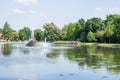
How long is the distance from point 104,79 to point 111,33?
83525 mm

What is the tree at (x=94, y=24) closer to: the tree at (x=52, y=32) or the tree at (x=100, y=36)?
the tree at (x=100, y=36)

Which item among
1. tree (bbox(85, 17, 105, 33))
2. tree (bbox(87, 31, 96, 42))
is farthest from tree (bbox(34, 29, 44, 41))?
tree (bbox(87, 31, 96, 42))

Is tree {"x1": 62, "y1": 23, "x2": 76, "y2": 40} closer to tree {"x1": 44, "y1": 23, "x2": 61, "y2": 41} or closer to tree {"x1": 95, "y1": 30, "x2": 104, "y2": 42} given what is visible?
tree {"x1": 44, "y1": 23, "x2": 61, "y2": 41}

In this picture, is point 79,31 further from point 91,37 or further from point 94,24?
point 91,37

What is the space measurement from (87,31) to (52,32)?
119 ft

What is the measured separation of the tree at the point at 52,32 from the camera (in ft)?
522

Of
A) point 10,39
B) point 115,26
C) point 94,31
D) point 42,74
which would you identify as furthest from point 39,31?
point 42,74

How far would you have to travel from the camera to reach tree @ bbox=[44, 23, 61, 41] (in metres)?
159

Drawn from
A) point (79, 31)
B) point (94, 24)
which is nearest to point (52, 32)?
point (79, 31)

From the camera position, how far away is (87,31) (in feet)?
415

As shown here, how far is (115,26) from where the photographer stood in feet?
340

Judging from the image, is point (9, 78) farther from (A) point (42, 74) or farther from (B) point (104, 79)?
A: (B) point (104, 79)

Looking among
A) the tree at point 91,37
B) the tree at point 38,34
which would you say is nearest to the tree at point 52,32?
the tree at point 38,34

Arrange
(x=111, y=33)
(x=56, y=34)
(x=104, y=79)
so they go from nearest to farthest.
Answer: (x=104, y=79) < (x=111, y=33) < (x=56, y=34)
